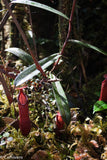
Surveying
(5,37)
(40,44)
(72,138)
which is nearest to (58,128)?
(72,138)

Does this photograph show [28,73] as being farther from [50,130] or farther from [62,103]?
[50,130]

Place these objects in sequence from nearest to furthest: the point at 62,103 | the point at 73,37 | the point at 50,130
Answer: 1. the point at 62,103
2. the point at 50,130
3. the point at 73,37

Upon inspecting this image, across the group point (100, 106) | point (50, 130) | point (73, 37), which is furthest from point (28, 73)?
point (73, 37)

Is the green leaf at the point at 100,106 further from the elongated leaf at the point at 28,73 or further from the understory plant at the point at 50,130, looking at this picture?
the elongated leaf at the point at 28,73

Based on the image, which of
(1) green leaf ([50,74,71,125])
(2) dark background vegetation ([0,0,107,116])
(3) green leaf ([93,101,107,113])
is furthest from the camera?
(2) dark background vegetation ([0,0,107,116])

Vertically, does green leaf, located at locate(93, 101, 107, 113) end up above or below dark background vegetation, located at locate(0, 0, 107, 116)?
below

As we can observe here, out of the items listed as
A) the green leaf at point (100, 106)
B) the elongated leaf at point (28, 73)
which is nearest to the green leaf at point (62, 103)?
the elongated leaf at point (28, 73)

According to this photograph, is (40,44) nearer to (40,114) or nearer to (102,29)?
(40,114)

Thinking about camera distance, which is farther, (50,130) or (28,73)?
(50,130)

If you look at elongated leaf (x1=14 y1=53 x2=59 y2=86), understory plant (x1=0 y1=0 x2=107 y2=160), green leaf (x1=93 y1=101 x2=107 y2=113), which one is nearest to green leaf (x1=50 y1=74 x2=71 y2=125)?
understory plant (x1=0 y1=0 x2=107 y2=160)

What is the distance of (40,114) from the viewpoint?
1.34 metres

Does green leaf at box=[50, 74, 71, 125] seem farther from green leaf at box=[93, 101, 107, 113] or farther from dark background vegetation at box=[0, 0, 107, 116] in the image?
green leaf at box=[93, 101, 107, 113]

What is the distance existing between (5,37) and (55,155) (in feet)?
4.83

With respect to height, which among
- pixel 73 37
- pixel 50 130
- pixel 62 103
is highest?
pixel 73 37
